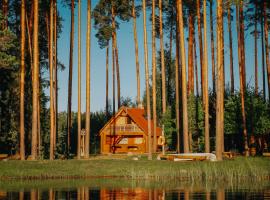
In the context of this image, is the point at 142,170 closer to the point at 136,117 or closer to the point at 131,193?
the point at 131,193

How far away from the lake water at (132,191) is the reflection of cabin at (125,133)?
106ft

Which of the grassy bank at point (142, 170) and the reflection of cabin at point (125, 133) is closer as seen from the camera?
the grassy bank at point (142, 170)

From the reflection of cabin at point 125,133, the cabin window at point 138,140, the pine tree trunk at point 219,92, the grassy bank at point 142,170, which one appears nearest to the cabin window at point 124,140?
the reflection of cabin at point 125,133

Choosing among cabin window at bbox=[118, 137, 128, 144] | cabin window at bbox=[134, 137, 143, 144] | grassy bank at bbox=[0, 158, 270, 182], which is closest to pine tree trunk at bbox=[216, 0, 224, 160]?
grassy bank at bbox=[0, 158, 270, 182]

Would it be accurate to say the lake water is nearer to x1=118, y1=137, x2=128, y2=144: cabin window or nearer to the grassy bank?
the grassy bank

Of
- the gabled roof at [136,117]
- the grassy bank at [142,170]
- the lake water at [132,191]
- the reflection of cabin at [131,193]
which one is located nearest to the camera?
the reflection of cabin at [131,193]

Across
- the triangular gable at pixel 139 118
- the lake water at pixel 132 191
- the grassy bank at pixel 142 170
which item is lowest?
the lake water at pixel 132 191

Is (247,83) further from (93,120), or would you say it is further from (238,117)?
(93,120)

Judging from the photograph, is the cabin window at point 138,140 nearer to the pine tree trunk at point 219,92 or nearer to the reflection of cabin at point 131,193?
the pine tree trunk at point 219,92

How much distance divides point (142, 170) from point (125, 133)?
30.4 meters

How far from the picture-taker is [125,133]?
184 feet

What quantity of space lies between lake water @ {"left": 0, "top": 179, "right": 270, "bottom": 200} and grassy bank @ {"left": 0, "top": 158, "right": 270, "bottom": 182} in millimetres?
1415

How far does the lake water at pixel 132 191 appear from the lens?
55.3ft

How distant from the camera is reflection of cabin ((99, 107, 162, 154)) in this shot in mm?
55688
